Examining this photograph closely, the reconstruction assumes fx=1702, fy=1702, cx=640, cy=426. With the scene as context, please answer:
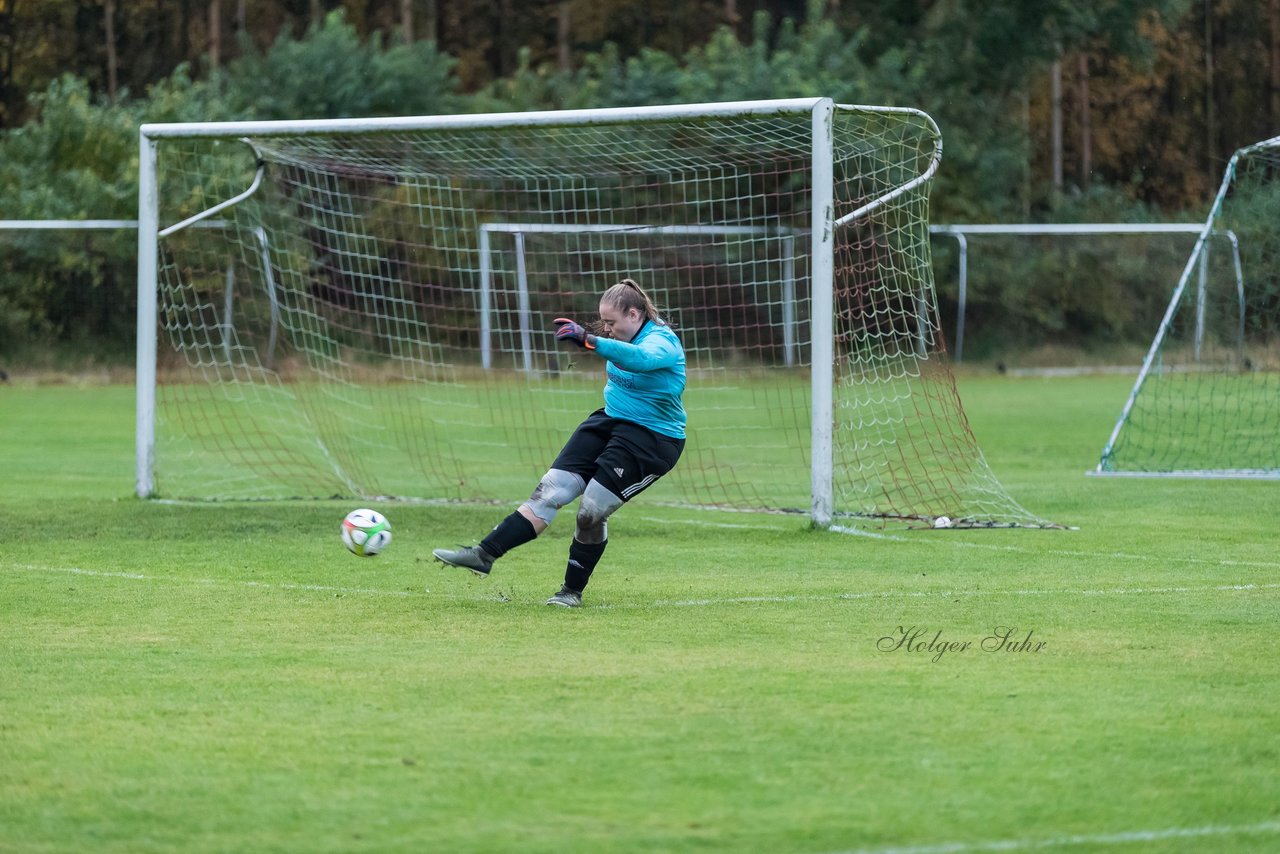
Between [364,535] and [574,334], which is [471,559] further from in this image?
[574,334]

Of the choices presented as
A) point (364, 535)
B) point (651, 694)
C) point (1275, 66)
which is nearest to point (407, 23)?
point (1275, 66)

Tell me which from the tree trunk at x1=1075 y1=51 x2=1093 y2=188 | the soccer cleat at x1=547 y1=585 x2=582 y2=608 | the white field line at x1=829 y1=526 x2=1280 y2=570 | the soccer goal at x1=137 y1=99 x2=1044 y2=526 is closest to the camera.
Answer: the soccer cleat at x1=547 y1=585 x2=582 y2=608

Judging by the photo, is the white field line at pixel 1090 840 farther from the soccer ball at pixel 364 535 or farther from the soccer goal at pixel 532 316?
the soccer goal at pixel 532 316

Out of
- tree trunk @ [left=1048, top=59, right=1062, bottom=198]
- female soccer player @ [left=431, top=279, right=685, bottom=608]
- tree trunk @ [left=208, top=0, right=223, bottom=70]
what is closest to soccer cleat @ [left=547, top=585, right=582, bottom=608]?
female soccer player @ [left=431, top=279, right=685, bottom=608]

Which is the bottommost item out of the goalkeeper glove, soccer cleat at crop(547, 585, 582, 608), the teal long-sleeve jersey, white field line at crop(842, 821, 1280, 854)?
soccer cleat at crop(547, 585, 582, 608)

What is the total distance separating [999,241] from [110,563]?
22.7 meters

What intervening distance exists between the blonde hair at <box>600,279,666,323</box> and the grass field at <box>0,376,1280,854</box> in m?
1.41

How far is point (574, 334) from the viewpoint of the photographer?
762cm

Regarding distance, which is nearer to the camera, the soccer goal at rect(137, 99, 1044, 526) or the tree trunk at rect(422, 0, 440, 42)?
the soccer goal at rect(137, 99, 1044, 526)

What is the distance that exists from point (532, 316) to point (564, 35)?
18270mm

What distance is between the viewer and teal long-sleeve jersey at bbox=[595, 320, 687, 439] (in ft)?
26.7

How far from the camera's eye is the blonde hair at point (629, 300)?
8.15 m

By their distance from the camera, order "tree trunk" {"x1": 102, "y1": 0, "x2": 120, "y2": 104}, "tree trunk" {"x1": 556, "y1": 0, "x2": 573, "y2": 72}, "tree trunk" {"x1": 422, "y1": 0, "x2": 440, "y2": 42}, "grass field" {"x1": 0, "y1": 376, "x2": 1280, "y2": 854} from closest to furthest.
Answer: "grass field" {"x1": 0, "y1": 376, "x2": 1280, "y2": 854}
"tree trunk" {"x1": 556, "y1": 0, "x2": 573, "y2": 72}
"tree trunk" {"x1": 422, "y1": 0, "x2": 440, "y2": 42}
"tree trunk" {"x1": 102, "y1": 0, "x2": 120, "y2": 104}
